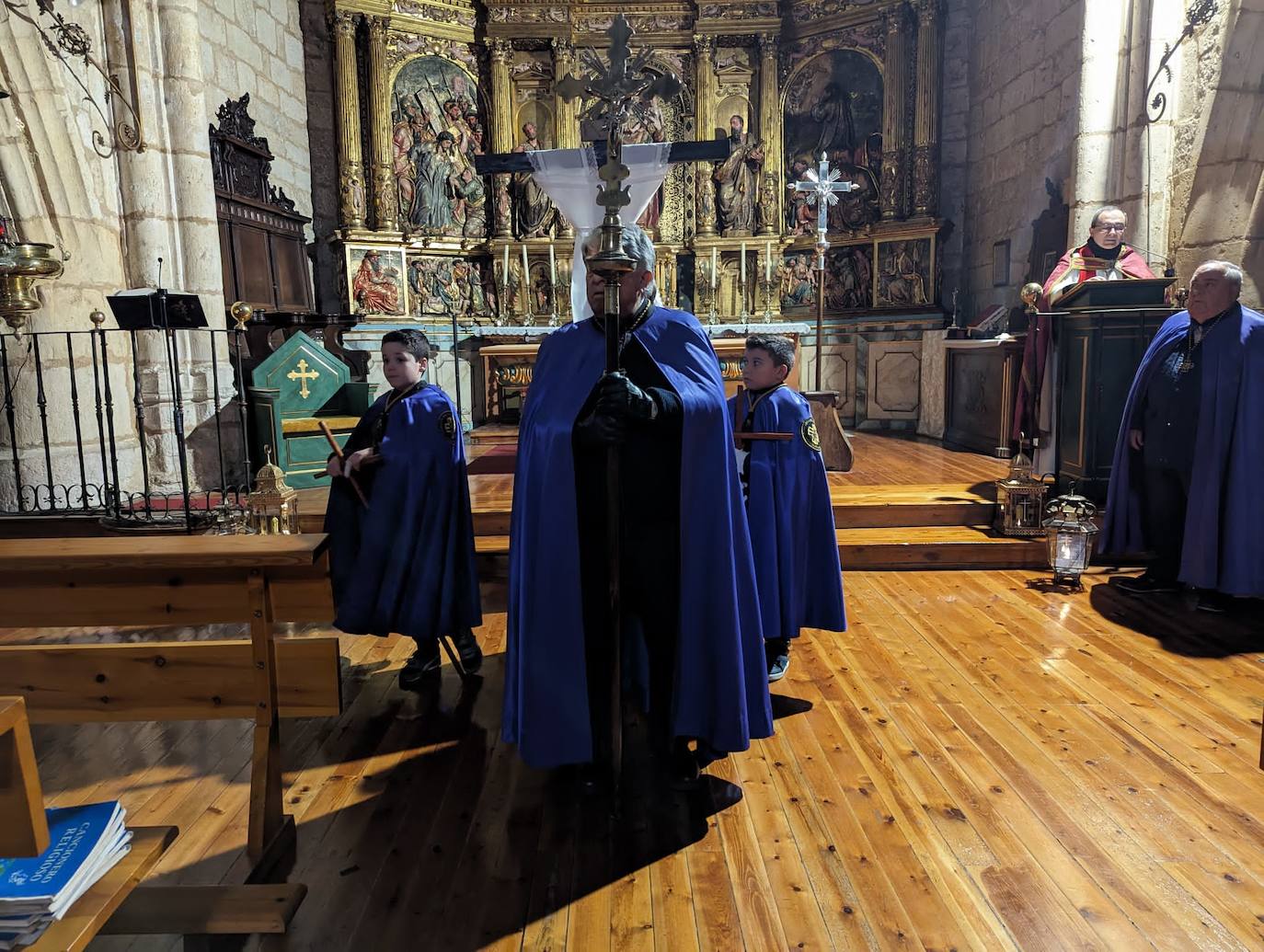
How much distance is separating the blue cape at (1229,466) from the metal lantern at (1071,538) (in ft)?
1.79

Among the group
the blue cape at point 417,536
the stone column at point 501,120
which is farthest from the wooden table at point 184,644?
the stone column at point 501,120

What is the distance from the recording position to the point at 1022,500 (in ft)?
18.8

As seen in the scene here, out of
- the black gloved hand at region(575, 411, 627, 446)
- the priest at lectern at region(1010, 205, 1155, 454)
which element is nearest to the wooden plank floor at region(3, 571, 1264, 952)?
the black gloved hand at region(575, 411, 627, 446)

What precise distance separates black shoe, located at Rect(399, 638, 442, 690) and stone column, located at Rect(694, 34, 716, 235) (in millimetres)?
7905

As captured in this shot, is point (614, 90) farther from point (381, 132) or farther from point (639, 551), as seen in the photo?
point (381, 132)

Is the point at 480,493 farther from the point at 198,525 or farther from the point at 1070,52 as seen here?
the point at 1070,52

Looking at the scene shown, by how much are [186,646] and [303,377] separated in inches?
222

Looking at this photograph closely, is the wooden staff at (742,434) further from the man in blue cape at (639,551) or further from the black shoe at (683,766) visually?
the black shoe at (683,766)

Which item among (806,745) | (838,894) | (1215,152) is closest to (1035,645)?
(806,745)

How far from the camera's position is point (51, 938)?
1.27 meters

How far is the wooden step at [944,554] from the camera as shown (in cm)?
563

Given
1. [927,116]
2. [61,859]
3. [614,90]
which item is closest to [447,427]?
[614,90]

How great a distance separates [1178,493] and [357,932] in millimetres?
4806

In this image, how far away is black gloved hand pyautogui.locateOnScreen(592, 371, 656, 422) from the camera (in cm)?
236
